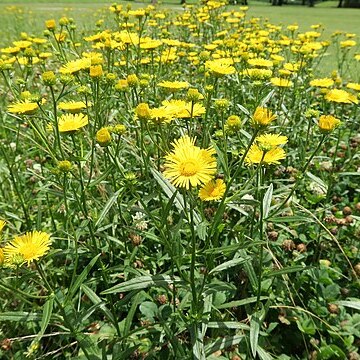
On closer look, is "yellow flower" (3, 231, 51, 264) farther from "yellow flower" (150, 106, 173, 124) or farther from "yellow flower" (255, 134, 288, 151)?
"yellow flower" (255, 134, 288, 151)

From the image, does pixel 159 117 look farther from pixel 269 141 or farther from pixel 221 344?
pixel 221 344

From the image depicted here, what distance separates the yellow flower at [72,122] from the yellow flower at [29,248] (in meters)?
0.37

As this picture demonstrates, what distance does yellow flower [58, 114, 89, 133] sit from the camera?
1.30m

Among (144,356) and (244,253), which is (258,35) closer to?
(244,253)

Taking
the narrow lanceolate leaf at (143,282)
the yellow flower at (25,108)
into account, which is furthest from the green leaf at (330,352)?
the yellow flower at (25,108)

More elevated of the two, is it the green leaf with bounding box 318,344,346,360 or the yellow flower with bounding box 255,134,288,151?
the yellow flower with bounding box 255,134,288,151

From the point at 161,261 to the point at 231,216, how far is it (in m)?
0.42

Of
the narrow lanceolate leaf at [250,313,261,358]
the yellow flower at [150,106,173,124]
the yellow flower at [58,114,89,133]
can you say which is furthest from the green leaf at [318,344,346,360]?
the yellow flower at [58,114,89,133]

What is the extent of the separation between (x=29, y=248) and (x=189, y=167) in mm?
529

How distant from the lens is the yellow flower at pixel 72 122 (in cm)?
130

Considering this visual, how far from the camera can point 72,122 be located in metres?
1.36

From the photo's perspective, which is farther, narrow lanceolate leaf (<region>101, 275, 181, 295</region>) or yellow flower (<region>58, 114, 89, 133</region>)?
yellow flower (<region>58, 114, 89, 133</region>)

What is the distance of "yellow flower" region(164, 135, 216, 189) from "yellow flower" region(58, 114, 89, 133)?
1.41ft

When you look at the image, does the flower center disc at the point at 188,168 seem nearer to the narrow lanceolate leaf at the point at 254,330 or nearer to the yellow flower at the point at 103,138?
the yellow flower at the point at 103,138
